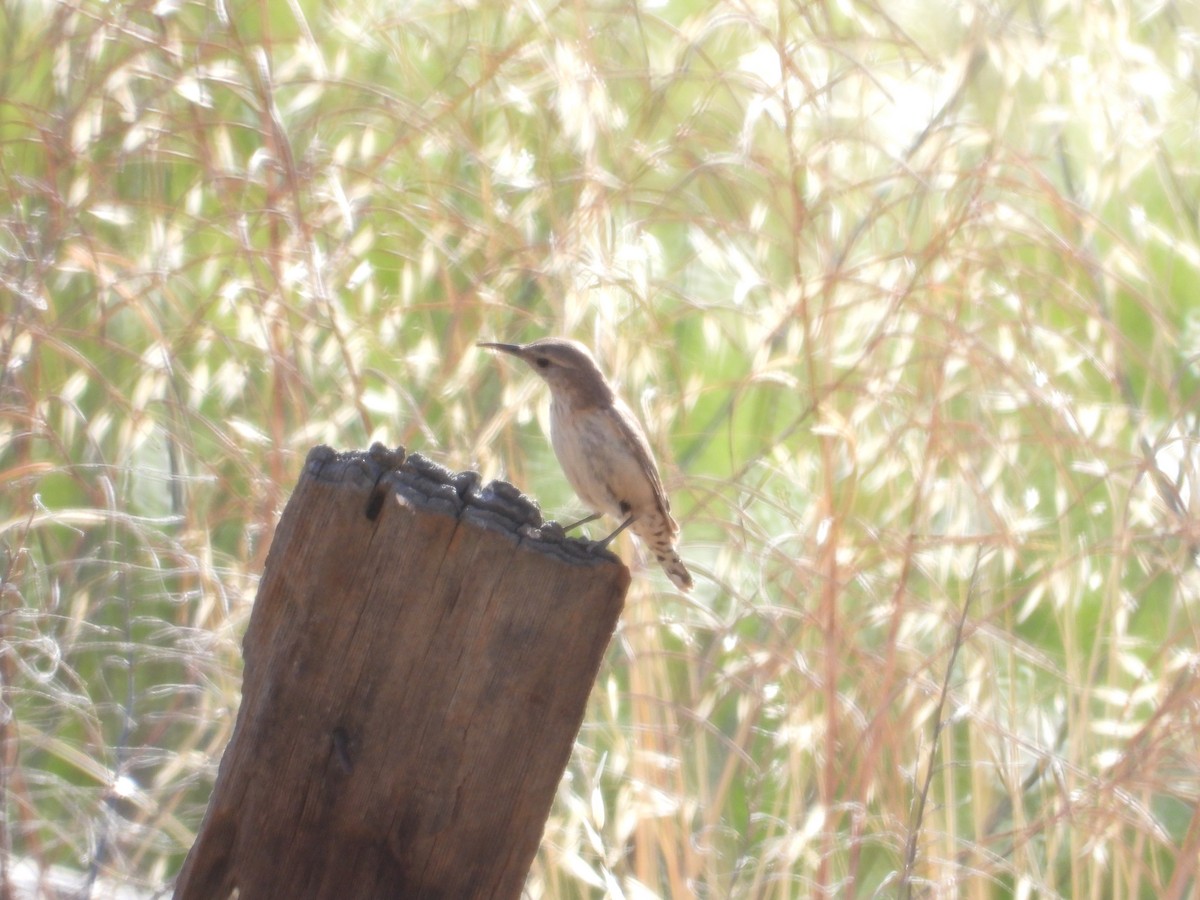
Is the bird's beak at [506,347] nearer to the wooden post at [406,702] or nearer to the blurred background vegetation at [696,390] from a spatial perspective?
the blurred background vegetation at [696,390]

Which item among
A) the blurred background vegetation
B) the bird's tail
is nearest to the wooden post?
the blurred background vegetation

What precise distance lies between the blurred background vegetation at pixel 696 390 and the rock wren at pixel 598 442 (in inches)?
2.8

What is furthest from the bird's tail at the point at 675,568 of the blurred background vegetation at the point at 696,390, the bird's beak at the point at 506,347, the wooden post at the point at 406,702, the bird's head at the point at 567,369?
the wooden post at the point at 406,702

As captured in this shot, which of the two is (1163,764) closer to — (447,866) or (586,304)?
(586,304)

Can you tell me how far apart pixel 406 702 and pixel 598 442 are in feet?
5.58

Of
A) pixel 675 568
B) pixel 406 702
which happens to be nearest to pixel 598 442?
pixel 675 568

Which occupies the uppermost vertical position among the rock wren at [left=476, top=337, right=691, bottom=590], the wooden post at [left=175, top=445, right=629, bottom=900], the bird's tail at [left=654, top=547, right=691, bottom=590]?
the rock wren at [left=476, top=337, right=691, bottom=590]

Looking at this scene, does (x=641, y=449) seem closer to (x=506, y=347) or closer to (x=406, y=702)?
(x=506, y=347)

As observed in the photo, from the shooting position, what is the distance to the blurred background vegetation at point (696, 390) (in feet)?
8.79

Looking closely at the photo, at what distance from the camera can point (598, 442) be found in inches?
120

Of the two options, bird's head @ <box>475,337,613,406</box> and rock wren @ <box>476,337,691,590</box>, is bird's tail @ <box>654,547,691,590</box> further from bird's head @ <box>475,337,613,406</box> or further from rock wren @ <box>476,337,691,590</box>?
bird's head @ <box>475,337,613,406</box>

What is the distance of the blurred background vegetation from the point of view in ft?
8.79

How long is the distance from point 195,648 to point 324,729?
137 centimetres

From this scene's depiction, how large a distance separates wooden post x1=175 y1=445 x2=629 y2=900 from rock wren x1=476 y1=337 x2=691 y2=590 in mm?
1577
